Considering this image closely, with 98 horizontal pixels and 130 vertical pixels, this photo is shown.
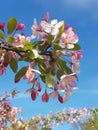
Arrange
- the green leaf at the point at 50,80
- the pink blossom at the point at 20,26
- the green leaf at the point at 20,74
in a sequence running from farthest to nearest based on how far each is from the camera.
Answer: the pink blossom at the point at 20,26 → the green leaf at the point at 20,74 → the green leaf at the point at 50,80

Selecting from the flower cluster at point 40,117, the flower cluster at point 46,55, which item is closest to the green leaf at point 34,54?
the flower cluster at point 46,55

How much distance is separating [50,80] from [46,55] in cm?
16

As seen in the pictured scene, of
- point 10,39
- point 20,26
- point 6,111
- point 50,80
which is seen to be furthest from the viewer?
point 6,111

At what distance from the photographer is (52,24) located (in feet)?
8.23

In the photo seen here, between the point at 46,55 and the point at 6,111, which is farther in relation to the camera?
the point at 6,111

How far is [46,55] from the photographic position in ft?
8.08

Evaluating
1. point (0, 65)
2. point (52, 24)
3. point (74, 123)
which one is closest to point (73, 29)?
point (52, 24)

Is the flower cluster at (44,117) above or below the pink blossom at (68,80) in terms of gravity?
above

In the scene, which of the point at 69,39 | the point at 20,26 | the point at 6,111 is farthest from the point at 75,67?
the point at 6,111

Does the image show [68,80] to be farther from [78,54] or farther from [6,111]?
[6,111]

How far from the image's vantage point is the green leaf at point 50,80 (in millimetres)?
2369

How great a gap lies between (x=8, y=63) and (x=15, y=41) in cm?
14

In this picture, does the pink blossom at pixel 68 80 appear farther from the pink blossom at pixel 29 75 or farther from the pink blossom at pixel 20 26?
the pink blossom at pixel 20 26

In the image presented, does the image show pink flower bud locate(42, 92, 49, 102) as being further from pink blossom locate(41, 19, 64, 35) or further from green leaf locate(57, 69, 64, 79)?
pink blossom locate(41, 19, 64, 35)
